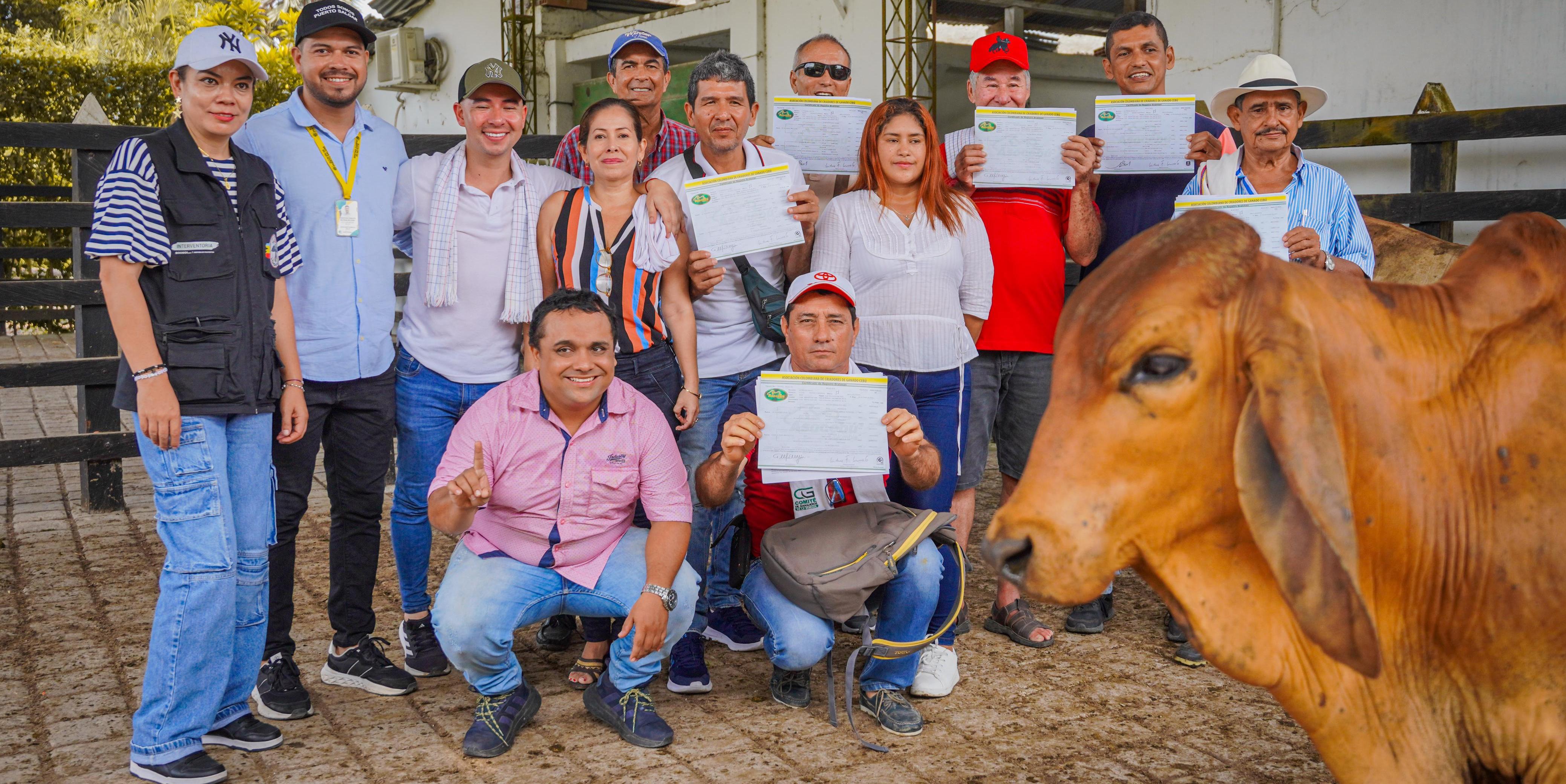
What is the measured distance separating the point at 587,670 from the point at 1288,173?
9.92 feet

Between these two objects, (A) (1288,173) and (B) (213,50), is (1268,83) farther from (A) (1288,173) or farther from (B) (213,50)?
(B) (213,50)

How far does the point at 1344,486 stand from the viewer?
1.43m

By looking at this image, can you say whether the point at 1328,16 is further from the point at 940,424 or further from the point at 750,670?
the point at 750,670

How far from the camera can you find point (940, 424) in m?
4.37

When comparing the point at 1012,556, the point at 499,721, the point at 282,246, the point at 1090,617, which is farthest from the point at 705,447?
the point at 1012,556

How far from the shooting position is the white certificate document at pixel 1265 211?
377 centimetres

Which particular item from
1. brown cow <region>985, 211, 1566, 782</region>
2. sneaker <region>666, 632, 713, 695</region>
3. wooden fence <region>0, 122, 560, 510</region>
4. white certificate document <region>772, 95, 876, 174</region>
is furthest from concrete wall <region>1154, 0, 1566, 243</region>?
brown cow <region>985, 211, 1566, 782</region>

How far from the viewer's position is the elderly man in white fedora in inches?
161

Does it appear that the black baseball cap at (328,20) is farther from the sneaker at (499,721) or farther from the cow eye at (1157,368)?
the cow eye at (1157,368)

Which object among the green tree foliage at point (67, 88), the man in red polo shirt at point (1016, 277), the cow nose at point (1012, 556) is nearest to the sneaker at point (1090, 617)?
the man in red polo shirt at point (1016, 277)

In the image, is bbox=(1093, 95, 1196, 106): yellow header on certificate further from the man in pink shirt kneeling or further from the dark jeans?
the dark jeans

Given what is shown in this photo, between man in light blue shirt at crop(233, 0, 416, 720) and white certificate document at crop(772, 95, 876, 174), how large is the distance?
148 cm

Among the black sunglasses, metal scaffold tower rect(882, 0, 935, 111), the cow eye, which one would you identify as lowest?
the cow eye

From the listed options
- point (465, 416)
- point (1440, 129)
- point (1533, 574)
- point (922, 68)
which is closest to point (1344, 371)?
point (1533, 574)
